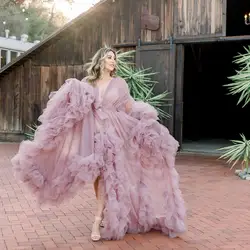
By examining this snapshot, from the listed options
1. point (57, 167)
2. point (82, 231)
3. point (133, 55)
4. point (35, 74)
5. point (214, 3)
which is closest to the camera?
point (57, 167)

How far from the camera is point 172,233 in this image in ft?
15.3

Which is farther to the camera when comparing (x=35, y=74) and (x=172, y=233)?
(x=35, y=74)

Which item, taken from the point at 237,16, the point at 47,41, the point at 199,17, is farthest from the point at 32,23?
the point at 199,17

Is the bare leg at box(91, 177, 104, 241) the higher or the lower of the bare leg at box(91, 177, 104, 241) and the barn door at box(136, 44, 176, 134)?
the lower

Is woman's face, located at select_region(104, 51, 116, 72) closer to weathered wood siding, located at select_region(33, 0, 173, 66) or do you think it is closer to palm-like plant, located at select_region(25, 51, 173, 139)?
palm-like plant, located at select_region(25, 51, 173, 139)

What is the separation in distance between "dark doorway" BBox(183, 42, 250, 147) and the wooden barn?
1.5 inches

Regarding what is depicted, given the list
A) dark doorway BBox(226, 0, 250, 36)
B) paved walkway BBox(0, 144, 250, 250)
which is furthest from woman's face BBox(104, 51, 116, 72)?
dark doorway BBox(226, 0, 250, 36)

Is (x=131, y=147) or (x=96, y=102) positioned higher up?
(x=96, y=102)

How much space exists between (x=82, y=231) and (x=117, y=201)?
65 centimetres

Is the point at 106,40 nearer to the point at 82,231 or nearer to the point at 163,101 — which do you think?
the point at 163,101

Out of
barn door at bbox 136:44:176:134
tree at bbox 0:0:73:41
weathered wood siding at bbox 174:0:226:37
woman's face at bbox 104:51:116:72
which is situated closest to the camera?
woman's face at bbox 104:51:116:72

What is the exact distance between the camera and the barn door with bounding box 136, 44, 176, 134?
1191 centimetres

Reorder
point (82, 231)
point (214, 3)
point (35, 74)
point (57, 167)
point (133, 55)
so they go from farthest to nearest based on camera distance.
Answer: point (35, 74) < point (133, 55) < point (214, 3) < point (82, 231) < point (57, 167)

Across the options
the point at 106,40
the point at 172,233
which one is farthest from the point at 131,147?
the point at 106,40
